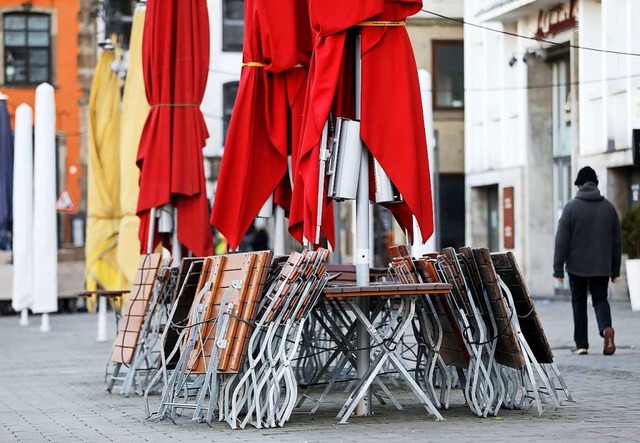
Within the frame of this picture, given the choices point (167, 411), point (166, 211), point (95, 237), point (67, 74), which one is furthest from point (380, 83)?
point (67, 74)

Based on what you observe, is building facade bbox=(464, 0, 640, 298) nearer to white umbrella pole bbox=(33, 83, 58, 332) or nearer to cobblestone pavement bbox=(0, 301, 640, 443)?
white umbrella pole bbox=(33, 83, 58, 332)

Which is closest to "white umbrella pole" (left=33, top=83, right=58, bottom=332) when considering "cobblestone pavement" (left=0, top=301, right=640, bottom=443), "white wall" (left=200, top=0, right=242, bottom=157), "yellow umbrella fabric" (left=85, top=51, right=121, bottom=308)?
"yellow umbrella fabric" (left=85, top=51, right=121, bottom=308)

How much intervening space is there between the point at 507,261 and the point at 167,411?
2308 millimetres

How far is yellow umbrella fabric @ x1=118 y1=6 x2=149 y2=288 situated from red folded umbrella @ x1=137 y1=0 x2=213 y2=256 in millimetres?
4645

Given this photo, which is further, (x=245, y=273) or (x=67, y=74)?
(x=67, y=74)

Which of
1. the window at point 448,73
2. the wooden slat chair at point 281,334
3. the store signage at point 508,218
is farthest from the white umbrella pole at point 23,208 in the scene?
the window at point 448,73

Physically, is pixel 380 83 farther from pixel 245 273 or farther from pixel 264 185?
pixel 264 185

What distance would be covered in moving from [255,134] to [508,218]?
→ 2202 cm

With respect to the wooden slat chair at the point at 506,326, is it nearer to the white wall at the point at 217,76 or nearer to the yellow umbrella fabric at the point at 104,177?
the yellow umbrella fabric at the point at 104,177

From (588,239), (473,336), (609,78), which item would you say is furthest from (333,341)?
(609,78)

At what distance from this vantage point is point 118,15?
4541 cm

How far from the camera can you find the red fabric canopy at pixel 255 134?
11297 millimetres

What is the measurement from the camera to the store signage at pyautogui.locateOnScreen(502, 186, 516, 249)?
32688 millimetres

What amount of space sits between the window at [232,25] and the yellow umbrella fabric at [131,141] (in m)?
26.6
